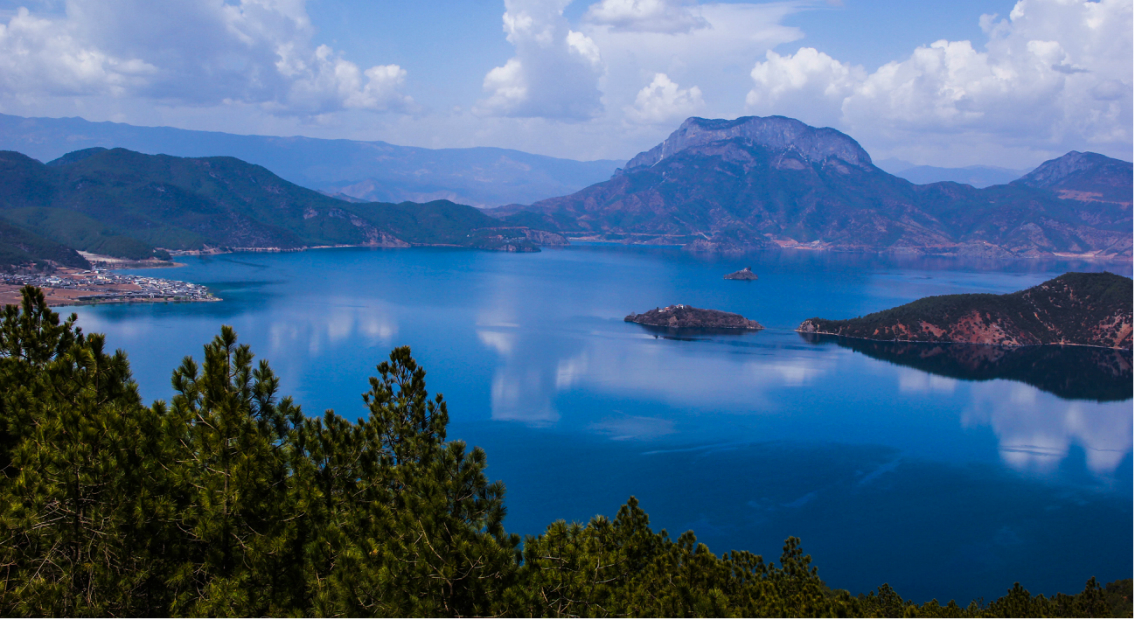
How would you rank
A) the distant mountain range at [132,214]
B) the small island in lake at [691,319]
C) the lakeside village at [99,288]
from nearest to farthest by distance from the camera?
the lakeside village at [99,288]
the small island in lake at [691,319]
the distant mountain range at [132,214]

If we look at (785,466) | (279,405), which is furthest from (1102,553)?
(279,405)

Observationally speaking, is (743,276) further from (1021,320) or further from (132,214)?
(132,214)

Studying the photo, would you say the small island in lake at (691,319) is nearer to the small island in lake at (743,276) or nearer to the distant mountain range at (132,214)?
the small island in lake at (743,276)

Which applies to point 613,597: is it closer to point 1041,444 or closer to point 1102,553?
point 1102,553

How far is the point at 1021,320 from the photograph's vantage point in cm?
8019

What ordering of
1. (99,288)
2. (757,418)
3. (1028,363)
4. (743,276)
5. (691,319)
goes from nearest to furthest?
1. (757,418)
2. (1028,363)
3. (691,319)
4. (99,288)
5. (743,276)

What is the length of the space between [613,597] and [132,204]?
645ft

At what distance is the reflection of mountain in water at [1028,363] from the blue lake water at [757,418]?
412 millimetres

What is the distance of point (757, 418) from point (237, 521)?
43.2 m

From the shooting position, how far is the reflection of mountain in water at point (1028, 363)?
6194cm

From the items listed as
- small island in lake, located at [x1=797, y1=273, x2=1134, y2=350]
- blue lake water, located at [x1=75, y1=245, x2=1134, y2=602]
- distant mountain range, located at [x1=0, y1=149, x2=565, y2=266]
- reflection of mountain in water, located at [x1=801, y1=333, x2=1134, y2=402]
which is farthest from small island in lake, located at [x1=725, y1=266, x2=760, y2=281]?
distant mountain range, located at [x1=0, y1=149, x2=565, y2=266]

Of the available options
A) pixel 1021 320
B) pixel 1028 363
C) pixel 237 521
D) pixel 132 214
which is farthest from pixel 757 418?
pixel 132 214

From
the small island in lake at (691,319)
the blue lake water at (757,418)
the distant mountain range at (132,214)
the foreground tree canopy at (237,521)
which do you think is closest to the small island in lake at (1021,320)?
the blue lake water at (757,418)

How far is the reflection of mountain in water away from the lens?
61941mm
